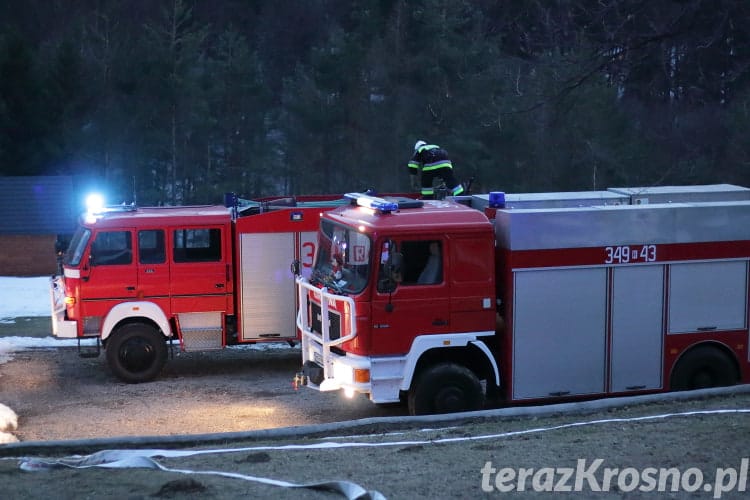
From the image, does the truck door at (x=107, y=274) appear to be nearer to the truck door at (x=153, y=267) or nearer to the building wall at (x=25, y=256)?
the truck door at (x=153, y=267)

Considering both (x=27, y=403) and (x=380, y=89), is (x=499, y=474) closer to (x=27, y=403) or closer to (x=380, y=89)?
(x=27, y=403)

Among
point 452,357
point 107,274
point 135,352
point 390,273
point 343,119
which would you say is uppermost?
point 343,119

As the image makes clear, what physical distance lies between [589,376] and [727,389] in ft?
4.90

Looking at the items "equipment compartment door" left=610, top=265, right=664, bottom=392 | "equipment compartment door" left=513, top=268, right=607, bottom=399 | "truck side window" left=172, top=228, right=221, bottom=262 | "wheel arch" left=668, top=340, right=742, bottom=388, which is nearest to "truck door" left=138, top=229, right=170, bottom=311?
"truck side window" left=172, top=228, right=221, bottom=262

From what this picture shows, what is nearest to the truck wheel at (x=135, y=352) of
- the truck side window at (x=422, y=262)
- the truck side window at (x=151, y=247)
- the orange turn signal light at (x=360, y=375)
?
the truck side window at (x=151, y=247)

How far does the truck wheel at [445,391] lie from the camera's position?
1095 centimetres

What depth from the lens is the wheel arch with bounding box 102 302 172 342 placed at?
13.7 m

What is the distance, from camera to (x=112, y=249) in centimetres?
1378

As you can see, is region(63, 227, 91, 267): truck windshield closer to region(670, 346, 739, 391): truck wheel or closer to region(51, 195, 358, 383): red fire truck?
region(51, 195, 358, 383): red fire truck

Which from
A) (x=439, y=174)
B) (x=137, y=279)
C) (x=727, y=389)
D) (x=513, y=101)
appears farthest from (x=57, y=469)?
(x=513, y=101)

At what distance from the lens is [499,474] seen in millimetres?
7754

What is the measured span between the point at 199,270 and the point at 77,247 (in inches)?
67.2

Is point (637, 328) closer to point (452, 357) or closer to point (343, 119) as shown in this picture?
point (452, 357)

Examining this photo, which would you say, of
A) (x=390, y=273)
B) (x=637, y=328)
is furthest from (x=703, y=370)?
(x=390, y=273)
